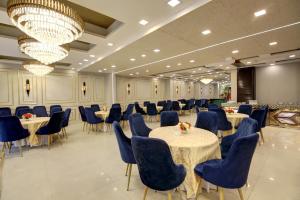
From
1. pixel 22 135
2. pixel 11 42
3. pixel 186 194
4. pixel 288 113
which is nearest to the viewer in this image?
pixel 186 194

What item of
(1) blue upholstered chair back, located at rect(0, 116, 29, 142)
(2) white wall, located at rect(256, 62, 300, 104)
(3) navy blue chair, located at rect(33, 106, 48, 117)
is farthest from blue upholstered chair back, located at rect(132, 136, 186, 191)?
(2) white wall, located at rect(256, 62, 300, 104)

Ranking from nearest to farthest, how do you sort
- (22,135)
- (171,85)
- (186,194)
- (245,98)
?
1. (186,194)
2. (22,135)
3. (245,98)
4. (171,85)

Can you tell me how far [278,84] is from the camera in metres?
8.22

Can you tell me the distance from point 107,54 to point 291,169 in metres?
5.62

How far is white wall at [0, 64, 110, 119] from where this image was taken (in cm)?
696

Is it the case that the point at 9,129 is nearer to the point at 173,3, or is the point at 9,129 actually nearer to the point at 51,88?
the point at 173,3

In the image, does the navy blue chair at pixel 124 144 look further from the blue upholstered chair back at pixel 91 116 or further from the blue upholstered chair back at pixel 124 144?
the blue upholstered chair back at pixel 91 116

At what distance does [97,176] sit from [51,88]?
7.10 m

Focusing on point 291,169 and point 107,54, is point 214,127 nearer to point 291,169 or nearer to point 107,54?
point 291,169

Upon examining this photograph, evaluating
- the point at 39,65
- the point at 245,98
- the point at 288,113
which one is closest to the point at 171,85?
the point at 245,98

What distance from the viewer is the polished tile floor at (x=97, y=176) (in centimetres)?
223

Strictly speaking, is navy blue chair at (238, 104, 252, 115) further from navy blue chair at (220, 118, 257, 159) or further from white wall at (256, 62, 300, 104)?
white wall at (256, 62, 300, 104)

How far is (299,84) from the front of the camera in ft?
24.9

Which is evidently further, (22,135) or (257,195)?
(22,135)
